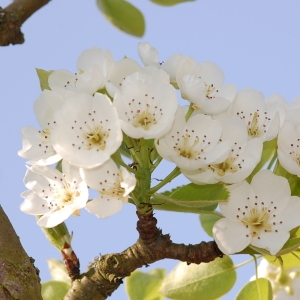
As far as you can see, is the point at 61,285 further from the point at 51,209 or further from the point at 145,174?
the point at 145,174

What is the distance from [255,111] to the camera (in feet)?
3.65

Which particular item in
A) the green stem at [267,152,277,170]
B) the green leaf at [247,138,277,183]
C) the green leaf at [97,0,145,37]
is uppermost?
the green leaf at [97,0,145,37]

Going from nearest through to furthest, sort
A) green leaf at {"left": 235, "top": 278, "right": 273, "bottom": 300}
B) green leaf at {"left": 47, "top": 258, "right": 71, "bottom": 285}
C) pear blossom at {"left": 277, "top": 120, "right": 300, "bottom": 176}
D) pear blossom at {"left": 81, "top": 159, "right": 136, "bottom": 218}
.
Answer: pear blossom at {"left": 81, "top": 159, "right": 136, "bottom": 218} < pear blossom at {"left": 277, "top": 120, "right": 300, "bottom": 176} < green leaf at {"left": 235, "top": 278, "right": 273, "bottom": 300} < green leaf at {"left": 47, "top": 258, "right": 71, "bottom": 285}

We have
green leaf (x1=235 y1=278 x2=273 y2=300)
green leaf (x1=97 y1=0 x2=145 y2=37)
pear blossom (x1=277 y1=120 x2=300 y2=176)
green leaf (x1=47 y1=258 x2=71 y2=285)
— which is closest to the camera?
pear blossom (x1=277 y1=120 x2=300 y2=176)

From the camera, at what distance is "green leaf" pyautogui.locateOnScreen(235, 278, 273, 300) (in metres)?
1.20

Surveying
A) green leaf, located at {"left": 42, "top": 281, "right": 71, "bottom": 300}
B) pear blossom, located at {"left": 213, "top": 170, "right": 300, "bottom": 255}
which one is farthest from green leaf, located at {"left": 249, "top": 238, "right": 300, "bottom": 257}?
green leaf, located at {"left": 42, "top": 281, "right": 71, "bottom": 300}

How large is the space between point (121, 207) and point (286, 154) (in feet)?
1.04

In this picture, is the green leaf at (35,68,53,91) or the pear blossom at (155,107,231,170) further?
the green leaf at (35,68,53,91)

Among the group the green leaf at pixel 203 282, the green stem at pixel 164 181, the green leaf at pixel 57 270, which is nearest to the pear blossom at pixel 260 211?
the green stem at pixel 164 181

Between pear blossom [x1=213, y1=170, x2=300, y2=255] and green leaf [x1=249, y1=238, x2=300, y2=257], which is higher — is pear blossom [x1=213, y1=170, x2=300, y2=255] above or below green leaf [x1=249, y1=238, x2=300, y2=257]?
above

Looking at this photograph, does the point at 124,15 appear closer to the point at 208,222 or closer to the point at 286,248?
the point at 208,222

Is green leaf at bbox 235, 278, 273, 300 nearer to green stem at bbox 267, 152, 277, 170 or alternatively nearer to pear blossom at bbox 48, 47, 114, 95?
green stem at bbox 267, 152, 277, 170

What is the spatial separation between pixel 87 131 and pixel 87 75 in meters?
0.09

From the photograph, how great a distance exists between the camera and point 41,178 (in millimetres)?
1074
